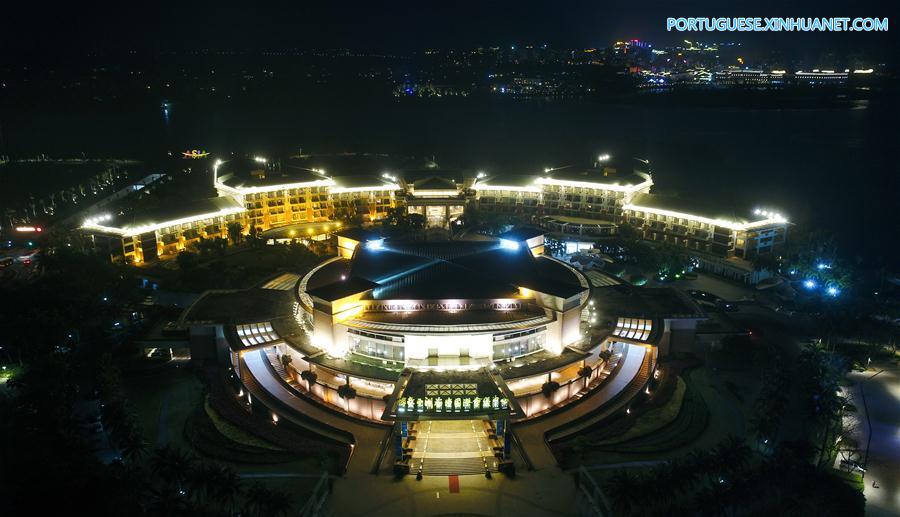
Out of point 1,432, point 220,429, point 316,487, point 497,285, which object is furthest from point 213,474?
point 497,285

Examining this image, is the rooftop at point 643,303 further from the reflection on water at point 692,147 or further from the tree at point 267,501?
the reflection on water at point 692,147

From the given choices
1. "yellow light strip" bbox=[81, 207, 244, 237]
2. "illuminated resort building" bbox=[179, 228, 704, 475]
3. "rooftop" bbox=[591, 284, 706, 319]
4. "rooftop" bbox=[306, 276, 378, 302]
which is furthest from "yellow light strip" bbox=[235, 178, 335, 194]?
"rooftop" bbox=[591, 284, 706, 319]

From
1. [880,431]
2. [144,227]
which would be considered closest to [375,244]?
[144,227]

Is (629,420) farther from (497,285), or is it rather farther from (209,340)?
(209,340)

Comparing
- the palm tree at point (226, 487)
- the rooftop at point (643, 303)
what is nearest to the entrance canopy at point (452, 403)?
the palm tree at point (226, 487)

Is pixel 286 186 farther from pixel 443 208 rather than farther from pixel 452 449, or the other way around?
pixel 452 449
